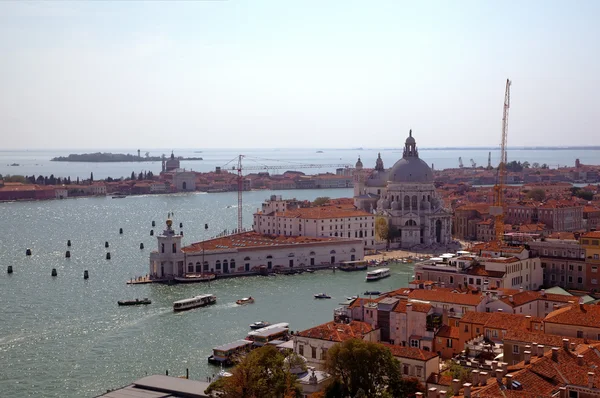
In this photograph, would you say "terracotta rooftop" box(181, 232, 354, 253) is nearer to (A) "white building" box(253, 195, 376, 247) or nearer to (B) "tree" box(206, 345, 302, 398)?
A: (A) "white building" box(253, 195, 376, 247)

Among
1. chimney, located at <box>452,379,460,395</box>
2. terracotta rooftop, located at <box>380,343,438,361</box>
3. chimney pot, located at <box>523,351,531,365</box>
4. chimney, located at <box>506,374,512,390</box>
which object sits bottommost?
terracotta rooftop, located at <box>380,343,438,361</box>

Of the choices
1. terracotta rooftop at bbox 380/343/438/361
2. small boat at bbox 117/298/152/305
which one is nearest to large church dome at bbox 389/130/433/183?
small boat at bbox 117/298/152/305

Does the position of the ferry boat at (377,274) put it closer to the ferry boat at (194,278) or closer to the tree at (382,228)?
the ferry boat at (194,278)

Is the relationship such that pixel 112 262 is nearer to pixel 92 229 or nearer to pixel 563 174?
pixel 92 229

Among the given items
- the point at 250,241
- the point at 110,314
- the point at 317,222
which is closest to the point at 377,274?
the point at 250,241

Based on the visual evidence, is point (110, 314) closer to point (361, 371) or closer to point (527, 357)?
point (361, 371)

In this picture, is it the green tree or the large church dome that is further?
the large church dome
